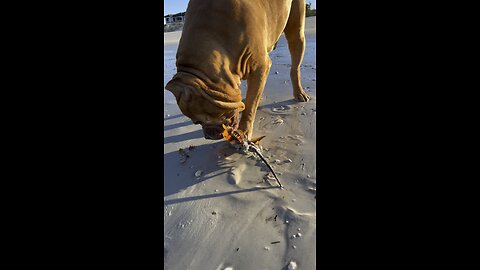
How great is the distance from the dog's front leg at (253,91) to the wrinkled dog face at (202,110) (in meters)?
0.41

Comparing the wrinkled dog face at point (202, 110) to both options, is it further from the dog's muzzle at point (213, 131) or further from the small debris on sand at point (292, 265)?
the small debris on sand at point (292, 265)

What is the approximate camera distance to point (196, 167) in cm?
270

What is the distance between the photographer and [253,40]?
2.50m

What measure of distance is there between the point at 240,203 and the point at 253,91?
116cm

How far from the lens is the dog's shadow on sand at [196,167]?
243 cm

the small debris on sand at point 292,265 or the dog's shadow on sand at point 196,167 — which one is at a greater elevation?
the dog's shadow on sand at point 196,167

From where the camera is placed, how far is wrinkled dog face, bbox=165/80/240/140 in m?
2.14

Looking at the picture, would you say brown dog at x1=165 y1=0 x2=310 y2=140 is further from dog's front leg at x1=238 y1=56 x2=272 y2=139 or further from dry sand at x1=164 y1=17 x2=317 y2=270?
dry sand at x1=164 y1=17 x2=317 y2=270

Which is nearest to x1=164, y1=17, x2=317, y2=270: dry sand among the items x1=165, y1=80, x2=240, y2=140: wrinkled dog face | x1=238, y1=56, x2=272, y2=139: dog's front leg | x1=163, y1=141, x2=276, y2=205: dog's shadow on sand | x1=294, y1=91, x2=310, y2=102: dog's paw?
x1=163, y1=141, x2=276, y2=205: dog's shadow on sand

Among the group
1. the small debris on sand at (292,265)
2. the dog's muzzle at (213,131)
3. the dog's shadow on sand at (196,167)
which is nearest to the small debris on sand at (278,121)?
the dog's shadow on sand at (196,167)

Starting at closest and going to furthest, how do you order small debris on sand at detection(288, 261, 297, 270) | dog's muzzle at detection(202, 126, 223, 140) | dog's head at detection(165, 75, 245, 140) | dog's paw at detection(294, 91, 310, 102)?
small debris on sand at detection(288, 261, 297, 270) → dog's head at detection(165, 75, 245, 140) → dog's muzzle at detection(202, 126, 223, 140) → dog's paw at detection(294, 91, 310, 102)

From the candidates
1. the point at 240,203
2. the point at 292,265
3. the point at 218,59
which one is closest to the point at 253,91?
the point at 218,59

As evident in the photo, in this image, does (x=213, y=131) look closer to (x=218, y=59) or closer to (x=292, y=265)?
(x=218, y=59)
